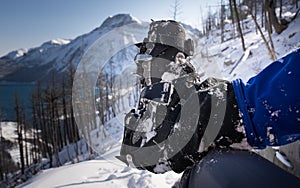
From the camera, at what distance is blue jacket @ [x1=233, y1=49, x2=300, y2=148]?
22.9 inches

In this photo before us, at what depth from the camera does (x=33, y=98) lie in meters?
22.7

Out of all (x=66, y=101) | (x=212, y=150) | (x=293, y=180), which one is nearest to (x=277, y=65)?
(x=212, y=150)

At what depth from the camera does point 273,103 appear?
1.95 feet

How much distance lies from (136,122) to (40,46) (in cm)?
17322

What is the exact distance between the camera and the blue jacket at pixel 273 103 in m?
0.58

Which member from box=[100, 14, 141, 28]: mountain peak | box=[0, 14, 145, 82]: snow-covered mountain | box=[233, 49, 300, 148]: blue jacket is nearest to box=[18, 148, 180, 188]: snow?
box=[100, 14, 141, 28]: mountain peak

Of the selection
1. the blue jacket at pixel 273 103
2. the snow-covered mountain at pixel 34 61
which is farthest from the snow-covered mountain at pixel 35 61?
the blue jacket at pixel 273 103

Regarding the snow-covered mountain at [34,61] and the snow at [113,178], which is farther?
the snow-covered mountain at [34,61]

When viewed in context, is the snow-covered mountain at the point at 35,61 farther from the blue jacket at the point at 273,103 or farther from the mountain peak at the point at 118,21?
the blue jacket at the point at 273,103

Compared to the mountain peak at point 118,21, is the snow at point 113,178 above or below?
below

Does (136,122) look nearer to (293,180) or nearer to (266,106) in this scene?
(266,106)

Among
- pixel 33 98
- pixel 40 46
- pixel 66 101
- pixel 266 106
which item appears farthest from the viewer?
pixel 40 46

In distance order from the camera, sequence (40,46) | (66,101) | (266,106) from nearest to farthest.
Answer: (266,106) → (66,101) → (40,46)

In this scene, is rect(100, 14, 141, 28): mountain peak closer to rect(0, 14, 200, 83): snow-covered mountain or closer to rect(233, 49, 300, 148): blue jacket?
rect(233, 49, 300, 148): blue jacket
